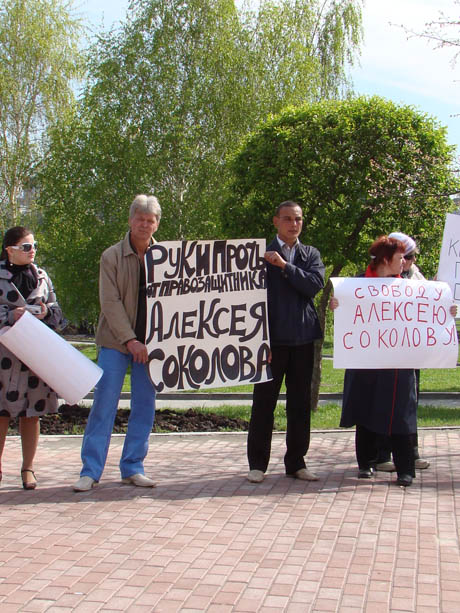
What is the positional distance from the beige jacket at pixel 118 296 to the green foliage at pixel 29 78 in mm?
29034

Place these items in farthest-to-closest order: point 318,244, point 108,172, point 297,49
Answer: point 297,49
point 108,172
point 318,244

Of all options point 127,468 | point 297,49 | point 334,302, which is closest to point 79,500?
point 127,468

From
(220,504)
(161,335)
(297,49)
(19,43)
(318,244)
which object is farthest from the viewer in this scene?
(19,43)

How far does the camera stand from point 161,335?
6.19 metres

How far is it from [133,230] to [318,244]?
229 inches

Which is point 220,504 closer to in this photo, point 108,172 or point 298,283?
point 298,283

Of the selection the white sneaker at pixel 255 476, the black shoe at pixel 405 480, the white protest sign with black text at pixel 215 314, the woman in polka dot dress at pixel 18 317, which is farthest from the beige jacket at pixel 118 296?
the black shoe at pixel 405 480

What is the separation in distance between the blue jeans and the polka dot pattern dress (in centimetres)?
33

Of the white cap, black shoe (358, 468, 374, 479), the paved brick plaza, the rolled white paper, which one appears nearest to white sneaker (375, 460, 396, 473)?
the paved brick plaza

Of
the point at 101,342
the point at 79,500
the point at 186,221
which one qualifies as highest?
the point at 186,221

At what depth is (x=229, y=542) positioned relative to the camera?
16.1ft

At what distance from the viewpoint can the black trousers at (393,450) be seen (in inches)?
249

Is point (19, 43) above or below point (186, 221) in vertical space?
above

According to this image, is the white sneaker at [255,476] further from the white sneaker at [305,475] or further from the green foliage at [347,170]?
the green foliage at [347,170]
